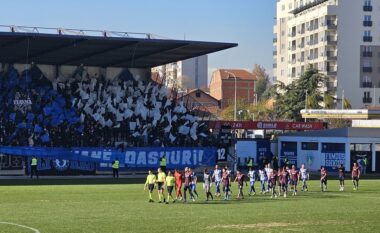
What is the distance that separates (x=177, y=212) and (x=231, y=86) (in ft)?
480

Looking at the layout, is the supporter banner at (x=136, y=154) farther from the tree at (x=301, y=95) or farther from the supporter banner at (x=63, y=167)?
the tree at (x=301, y=95)

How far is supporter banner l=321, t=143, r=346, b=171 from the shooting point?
227 feet

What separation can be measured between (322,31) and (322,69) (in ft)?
19.2

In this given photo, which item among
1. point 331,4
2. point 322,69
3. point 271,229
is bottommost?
point 271,229

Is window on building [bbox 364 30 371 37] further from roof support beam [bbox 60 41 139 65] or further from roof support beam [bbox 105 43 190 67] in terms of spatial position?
roof support beam [bbox 60 41 139 65]

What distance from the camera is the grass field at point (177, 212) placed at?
26.3 m

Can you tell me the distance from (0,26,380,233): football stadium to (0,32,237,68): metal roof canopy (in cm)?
10

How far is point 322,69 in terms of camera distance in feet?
384

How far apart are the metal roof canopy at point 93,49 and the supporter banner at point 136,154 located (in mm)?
8654

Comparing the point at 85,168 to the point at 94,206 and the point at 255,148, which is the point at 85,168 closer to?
the point at 255,148

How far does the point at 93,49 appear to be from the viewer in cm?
6600

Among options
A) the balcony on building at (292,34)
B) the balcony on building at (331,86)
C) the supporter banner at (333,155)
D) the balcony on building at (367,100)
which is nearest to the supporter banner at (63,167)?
the supporter banner at (333,155)

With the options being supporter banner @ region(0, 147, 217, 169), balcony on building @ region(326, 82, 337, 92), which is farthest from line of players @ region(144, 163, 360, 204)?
balcony on building @ region(326, 82, 337, 92)

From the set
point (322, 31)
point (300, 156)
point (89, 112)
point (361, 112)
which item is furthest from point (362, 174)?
point (322, 31)
